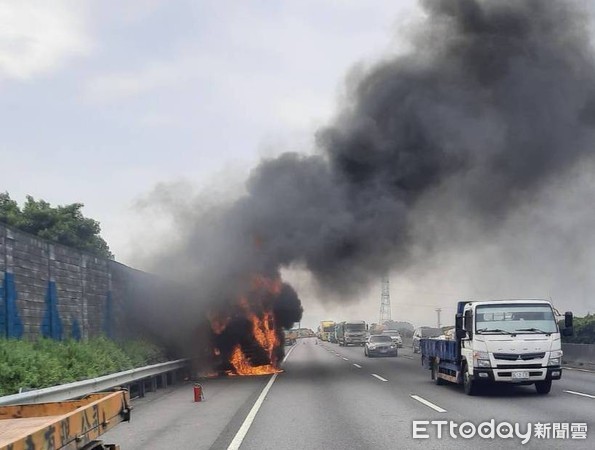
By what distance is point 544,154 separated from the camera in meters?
33.2

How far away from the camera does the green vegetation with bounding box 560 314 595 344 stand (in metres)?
31.7

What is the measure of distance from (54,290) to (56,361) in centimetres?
435

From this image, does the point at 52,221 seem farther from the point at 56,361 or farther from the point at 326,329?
the point at 326,329

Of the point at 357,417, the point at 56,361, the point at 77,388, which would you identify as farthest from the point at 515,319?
the point at 56,361

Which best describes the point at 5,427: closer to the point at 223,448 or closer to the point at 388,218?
the point at 223,448

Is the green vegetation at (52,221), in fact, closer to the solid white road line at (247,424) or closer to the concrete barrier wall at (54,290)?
the concrete barrier wall at (54,290)

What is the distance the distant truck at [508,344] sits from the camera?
50.3 feet

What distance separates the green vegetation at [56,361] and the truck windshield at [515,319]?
8.84 meters

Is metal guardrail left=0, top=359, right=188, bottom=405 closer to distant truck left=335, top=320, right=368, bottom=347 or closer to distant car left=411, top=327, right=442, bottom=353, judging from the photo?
distant car left=411, top=327, right=442, bottom=353

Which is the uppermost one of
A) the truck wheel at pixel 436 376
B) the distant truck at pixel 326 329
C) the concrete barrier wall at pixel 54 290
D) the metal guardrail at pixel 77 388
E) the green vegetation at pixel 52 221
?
the green vegetation at pixel 52 221

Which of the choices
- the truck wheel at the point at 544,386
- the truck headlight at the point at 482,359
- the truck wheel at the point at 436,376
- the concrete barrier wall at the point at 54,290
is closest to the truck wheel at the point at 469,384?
the truck headlight at the point at 482,359

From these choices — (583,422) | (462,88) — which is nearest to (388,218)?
(462,88)

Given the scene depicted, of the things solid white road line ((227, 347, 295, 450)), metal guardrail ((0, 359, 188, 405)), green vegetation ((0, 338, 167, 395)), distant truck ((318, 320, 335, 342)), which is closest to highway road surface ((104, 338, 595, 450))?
solid white road line ((227, 347, 295, 450))

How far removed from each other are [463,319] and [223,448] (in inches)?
346
